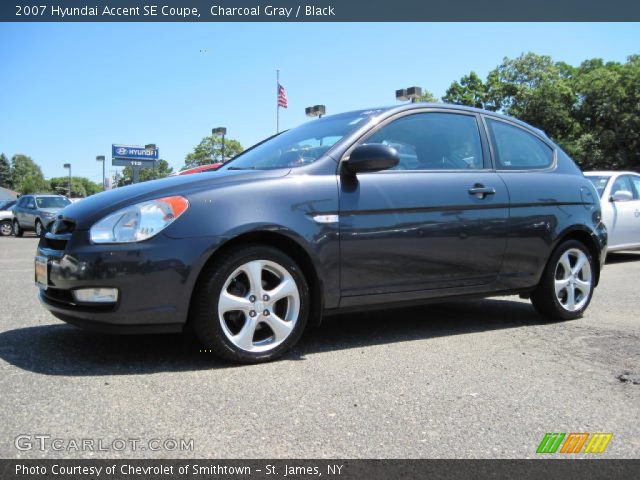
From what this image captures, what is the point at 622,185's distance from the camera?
966cm

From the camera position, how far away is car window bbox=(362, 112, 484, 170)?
162 inches

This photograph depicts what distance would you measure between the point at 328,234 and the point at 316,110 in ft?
46.0

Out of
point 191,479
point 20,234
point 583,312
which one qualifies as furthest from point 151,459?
point 20,234

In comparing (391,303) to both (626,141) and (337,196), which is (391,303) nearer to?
(337,196)

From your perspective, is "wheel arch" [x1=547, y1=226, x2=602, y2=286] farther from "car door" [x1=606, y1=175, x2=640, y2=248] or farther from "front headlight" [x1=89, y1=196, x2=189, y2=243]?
"car door" [x1=606, y1=175, x2=640, y2=248]

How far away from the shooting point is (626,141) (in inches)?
1505

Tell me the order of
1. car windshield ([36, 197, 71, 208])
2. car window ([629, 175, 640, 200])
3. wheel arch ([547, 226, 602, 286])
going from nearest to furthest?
1. wheel arch ([547, 226, 602, 286])
2. car window ([629, 175, 640, 200])
3. car windshield ([36, 197, 71, 208])

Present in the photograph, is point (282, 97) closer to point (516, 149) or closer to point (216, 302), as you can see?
point (516, 149)

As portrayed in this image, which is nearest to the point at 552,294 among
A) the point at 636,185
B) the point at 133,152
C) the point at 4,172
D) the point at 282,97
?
the point at 636,185

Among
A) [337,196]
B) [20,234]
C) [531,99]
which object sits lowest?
[20,234]

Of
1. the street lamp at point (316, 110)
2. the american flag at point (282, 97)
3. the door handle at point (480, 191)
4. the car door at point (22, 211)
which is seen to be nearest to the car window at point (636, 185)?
the door handle at point (480, 191)

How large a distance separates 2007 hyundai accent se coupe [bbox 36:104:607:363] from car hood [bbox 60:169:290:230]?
0.04 ft

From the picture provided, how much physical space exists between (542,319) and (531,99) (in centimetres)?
4464

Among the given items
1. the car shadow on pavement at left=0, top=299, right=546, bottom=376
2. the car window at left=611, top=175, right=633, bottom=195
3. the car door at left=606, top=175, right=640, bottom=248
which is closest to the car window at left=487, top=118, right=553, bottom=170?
the car shadow on pavement at left=0, top=299, right=546, bottom=376
